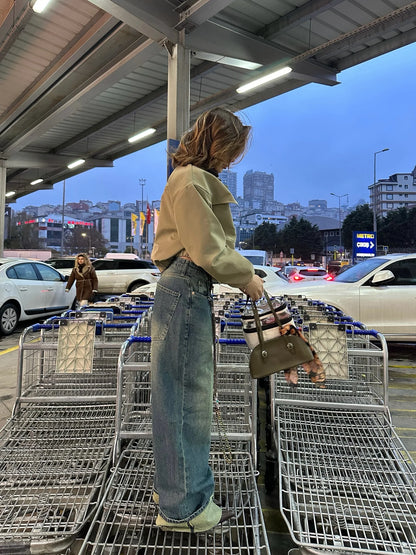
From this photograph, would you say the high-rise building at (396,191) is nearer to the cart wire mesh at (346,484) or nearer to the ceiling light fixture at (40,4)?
the ceiling light fixture at (40,4)

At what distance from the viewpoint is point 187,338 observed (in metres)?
1.79

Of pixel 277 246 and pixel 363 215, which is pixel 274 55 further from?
pixel 277 246

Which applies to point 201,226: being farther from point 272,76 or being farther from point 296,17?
point 272,76

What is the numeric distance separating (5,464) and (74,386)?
0.97 metres

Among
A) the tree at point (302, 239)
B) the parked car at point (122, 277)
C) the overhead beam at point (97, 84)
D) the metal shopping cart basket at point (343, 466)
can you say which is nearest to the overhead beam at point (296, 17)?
the overhead beam at point (97, 84)

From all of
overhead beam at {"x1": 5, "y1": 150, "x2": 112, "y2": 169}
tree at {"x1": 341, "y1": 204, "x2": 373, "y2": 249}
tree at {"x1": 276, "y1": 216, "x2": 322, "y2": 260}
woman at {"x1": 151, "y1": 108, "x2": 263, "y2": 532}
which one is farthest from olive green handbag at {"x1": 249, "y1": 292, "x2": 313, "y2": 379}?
tree at {"x1": 276, "y1": 216, "x2": 322, "y2": 260}

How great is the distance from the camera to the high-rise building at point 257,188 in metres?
144

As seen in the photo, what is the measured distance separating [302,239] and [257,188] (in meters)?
103

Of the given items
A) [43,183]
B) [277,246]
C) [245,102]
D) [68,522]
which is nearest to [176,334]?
[68,522]

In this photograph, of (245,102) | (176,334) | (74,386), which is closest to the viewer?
(176,334)

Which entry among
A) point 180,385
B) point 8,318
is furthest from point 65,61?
point 180,385

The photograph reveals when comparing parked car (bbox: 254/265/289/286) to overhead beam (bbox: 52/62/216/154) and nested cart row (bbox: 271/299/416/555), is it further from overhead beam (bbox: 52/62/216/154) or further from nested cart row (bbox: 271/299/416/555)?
nested cart row (bbox: 271/299/416/555)

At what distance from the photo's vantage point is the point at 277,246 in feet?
173

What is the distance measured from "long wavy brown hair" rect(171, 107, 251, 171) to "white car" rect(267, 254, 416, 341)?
16.2 ft
